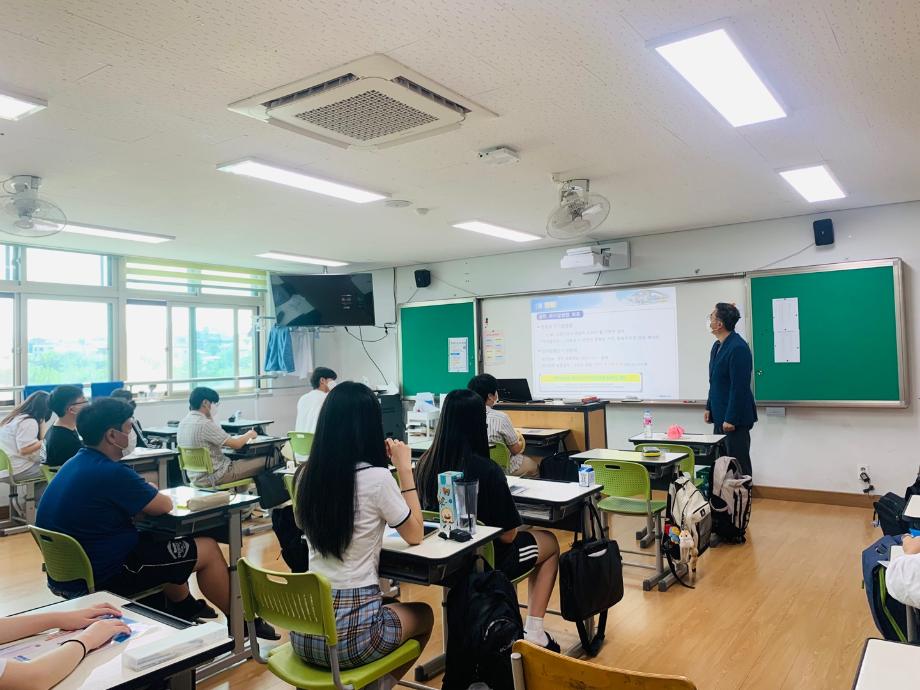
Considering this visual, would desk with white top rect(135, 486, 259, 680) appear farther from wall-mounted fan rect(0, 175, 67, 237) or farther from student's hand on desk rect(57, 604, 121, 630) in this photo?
wall-mounted fan rect(0, 175, 67, 237)

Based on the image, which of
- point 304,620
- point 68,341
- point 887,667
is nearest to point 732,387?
point 887,667

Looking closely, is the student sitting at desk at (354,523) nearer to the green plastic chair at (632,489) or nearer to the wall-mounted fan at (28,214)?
the green plastic chair at (632,489)

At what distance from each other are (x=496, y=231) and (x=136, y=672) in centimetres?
524

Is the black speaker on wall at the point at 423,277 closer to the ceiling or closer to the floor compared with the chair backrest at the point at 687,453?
closer to the ceiling

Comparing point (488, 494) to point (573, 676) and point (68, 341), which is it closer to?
point (573, 676)

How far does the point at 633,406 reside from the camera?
6812 mm

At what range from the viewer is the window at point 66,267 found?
21.6ft

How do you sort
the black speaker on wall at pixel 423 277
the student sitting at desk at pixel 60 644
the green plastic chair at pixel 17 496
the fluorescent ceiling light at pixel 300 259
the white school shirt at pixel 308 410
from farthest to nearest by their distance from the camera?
the black speaker on wall at pixel 423 277, the fluorescent ceiling light at pixel 300 259, the white school shirt at pixel 308 410, the green plastic chair at pixel 17 496, the student sitting at desk at pixel 60 644

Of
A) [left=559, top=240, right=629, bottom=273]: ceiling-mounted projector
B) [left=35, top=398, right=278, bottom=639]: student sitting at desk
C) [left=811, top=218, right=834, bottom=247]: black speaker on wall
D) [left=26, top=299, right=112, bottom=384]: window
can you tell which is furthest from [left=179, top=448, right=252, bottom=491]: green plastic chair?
[left=811, top=218, right=834, bottom=247]: black speaker on wall

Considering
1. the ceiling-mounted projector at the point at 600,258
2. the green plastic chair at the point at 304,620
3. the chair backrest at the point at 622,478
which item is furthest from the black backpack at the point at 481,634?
the ceiling-mounted projector at the point at 600,258

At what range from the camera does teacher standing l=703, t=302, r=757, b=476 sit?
16.2ft

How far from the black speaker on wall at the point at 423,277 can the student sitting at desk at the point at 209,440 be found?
11.3 feet

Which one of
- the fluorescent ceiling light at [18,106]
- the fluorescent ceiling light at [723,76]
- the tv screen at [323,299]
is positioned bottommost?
the tv screen at [323,299]

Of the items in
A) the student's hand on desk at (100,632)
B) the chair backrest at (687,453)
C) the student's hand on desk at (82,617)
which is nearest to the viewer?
the student's hand on desk at (100,632)
